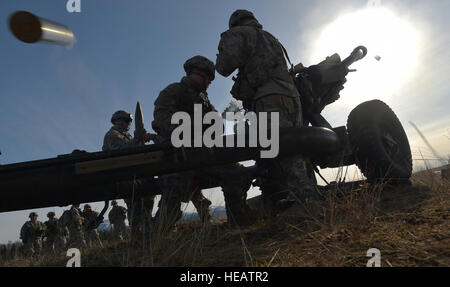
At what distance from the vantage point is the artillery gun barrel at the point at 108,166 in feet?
9.02

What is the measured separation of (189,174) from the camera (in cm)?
371

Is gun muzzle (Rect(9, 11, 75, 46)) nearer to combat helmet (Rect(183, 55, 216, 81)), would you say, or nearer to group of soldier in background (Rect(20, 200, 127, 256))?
combat helmet (Rect(183, 55, 216, 81))

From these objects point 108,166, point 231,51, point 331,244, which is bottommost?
point 331,244

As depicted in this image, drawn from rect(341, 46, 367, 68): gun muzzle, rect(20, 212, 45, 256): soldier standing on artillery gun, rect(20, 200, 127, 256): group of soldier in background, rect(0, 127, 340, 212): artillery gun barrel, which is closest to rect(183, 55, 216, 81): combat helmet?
rect(0, 127, 340, 212): artillery gun barrel

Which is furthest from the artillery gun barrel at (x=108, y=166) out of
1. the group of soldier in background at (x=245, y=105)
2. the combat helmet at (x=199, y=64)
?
the combat helmet at (x=199, y=64)

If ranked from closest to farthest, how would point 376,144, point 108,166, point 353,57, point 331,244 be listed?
point 331,244 → point 108,166 → point 376,144 → point 353,57

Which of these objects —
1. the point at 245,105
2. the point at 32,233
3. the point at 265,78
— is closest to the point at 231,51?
the point at 265,78

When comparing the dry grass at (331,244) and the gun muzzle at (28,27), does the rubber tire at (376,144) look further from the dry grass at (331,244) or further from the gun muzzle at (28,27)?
the gun muzzle at (28,27)

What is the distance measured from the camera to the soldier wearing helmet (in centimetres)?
361

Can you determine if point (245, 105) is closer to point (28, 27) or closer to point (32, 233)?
point (28, 27)

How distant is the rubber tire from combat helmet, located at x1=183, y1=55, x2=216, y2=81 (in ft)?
6.84

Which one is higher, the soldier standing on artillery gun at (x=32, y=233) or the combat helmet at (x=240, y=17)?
the combat helmet at (x=240, y=17)

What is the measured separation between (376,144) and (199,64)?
2594mm

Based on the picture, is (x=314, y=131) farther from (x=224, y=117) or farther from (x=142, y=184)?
(x=142, y=184)
